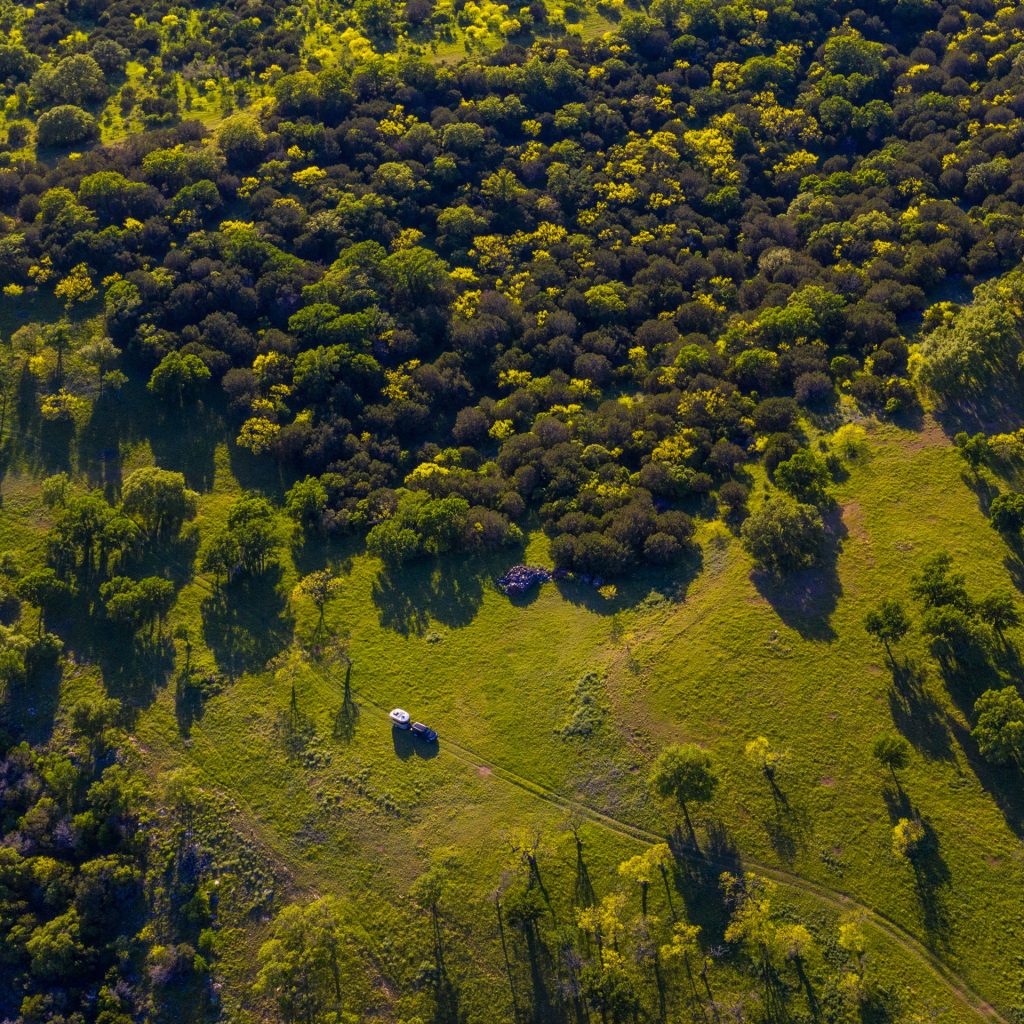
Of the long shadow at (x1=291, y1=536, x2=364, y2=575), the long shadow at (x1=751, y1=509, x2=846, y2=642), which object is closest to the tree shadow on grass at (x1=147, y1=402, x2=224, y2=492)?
the long shadow at (x1=291, y1=536, x2=364, y2=575)

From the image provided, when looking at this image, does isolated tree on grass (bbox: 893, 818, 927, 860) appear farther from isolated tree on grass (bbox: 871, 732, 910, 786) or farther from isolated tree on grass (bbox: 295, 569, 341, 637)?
isolated tree on grass (bbox: 295, 569, 341, 637)

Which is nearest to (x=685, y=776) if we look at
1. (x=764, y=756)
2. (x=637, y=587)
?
(x=764, y=756)

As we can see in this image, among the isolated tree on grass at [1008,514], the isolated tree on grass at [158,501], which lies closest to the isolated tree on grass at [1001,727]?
the isolated tree on grass at [1008,514]

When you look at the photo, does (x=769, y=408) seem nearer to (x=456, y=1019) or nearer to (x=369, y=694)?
(x=369, y=694)

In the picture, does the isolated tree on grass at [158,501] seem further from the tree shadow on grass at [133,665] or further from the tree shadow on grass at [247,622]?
the tree shadow on grass at [133,665]

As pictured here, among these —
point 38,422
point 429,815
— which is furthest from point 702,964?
point 38,422

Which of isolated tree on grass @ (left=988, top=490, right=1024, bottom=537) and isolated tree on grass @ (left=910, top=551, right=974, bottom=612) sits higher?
isolated tree on grass @ (left=988, top=490, right=1024, bottom=537)
